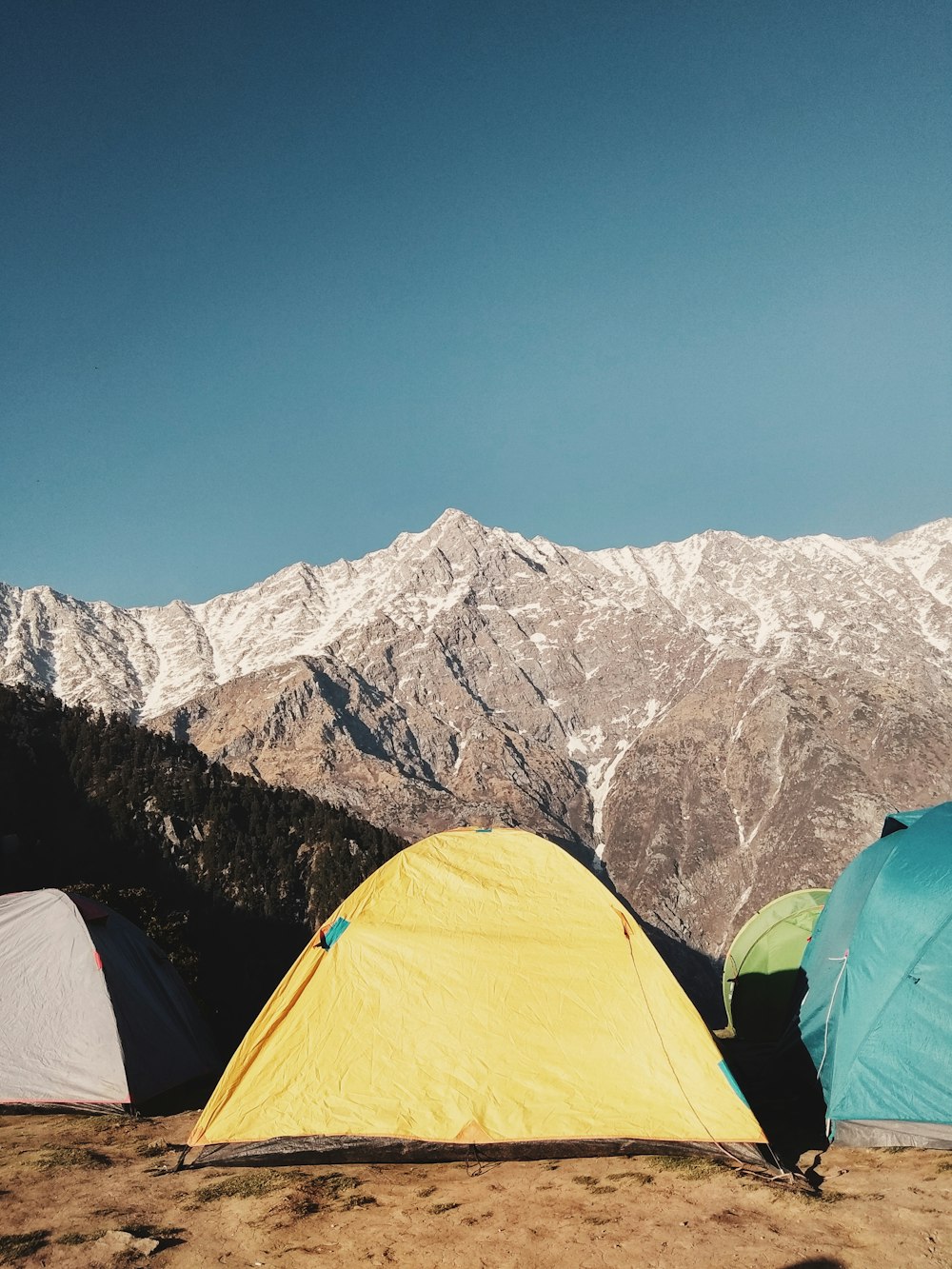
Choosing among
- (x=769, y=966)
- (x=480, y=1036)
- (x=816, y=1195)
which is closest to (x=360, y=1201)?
(x=480, y=1036)

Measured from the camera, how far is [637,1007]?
1295 centimetres

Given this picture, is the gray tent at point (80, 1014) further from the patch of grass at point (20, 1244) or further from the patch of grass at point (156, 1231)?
the patch of grass at point (156, 1231)

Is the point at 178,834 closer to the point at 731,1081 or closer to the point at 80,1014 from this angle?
the point at 80,1014

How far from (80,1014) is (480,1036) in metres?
9.35

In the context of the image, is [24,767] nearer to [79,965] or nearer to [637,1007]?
[79,965]

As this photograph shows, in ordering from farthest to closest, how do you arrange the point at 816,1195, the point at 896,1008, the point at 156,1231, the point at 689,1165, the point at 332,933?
the point at 332,933
the point at 896,1008
the point at 689,1165
the point at 816,1195
the point at 156,1231

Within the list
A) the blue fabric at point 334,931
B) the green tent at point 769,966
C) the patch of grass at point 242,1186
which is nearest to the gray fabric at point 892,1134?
the green tent at point 769,966

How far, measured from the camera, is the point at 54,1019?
50.9 ft

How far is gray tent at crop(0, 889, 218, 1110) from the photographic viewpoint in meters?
15.1

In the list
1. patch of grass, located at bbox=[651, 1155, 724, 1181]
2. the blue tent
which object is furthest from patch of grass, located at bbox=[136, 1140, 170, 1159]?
the blue tent

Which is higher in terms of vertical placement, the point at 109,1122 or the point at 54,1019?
the point at 54,1019

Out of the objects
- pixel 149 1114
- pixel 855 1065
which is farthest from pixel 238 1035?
pixel 855 1065

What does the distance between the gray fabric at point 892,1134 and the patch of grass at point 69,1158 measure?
1250 centimetres

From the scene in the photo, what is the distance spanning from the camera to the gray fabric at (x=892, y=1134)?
38.7 ft
